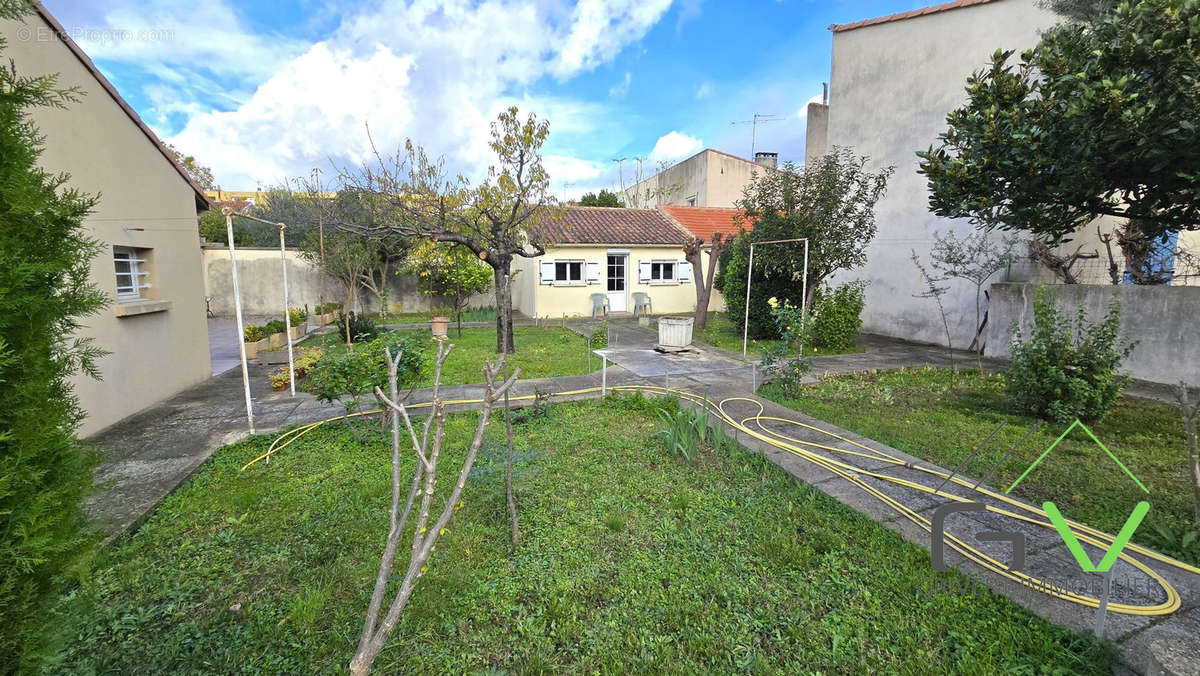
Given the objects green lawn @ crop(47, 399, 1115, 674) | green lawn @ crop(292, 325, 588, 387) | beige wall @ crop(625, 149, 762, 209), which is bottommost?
green lawn @ crop(47, 399, 1115, 674)

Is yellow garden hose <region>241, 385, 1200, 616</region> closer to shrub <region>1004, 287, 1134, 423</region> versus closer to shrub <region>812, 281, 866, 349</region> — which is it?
shrub <region>1004, 287, 1134, 423</region>

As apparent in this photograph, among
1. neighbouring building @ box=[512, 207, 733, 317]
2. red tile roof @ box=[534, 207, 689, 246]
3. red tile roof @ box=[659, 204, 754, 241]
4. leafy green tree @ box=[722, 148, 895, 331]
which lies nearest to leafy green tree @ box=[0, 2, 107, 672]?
leafy green tree @ box=[722, 148, 895, 331]

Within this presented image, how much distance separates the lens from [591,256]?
16000 mm

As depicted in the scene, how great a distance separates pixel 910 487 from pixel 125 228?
28.3 ft

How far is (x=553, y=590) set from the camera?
8.27ft

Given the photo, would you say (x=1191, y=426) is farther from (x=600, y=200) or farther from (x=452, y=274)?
(x=600, y=200)

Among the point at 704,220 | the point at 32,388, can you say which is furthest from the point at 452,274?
the point at 32,388

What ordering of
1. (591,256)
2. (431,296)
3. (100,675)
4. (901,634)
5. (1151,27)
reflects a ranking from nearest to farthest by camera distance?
(100,675), (901,634), (1151,27), (591,256), (431,296)

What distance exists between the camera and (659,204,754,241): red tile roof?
18703 mm

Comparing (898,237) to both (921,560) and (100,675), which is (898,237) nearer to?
(921,560)

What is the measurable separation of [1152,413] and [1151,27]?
15.6 feet

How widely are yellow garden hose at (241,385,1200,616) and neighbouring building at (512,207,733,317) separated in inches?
375

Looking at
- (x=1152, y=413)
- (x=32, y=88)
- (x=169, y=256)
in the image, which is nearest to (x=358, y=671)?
(x=32, y=88)

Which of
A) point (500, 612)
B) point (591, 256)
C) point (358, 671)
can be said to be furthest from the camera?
point (591, 256)
